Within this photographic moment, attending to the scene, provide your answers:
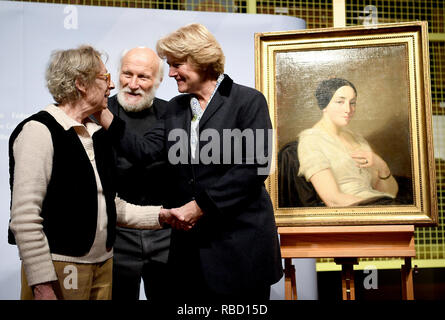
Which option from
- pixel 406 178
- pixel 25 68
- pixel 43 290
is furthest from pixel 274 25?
pixel 43 290

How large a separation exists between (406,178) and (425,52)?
72 cm

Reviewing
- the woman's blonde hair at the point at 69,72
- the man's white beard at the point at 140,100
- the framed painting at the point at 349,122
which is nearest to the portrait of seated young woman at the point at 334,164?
the framed painting at the point at 349,122

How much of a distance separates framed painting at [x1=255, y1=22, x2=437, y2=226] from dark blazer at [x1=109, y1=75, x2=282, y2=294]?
0.68 meters

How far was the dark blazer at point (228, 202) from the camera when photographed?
194 cm

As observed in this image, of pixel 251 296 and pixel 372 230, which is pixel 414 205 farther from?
pixel 251 296

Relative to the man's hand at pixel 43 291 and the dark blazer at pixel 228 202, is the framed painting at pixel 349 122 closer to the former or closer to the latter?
the dark blazer at pixel 228 202

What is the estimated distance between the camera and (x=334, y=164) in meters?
2.74

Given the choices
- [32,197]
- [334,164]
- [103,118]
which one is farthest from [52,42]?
[334,164]

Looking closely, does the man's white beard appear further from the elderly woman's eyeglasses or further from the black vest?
the black vest

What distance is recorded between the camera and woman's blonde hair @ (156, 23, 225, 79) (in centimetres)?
203

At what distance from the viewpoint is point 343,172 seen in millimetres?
2725

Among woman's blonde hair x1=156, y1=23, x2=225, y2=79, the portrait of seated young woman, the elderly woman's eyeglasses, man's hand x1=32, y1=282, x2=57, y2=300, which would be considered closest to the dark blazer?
woman's blonde hair x1=156, y1=23, x2=225, y2=79

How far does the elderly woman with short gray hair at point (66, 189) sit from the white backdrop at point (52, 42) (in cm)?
91

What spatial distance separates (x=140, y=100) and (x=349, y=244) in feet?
4.54
